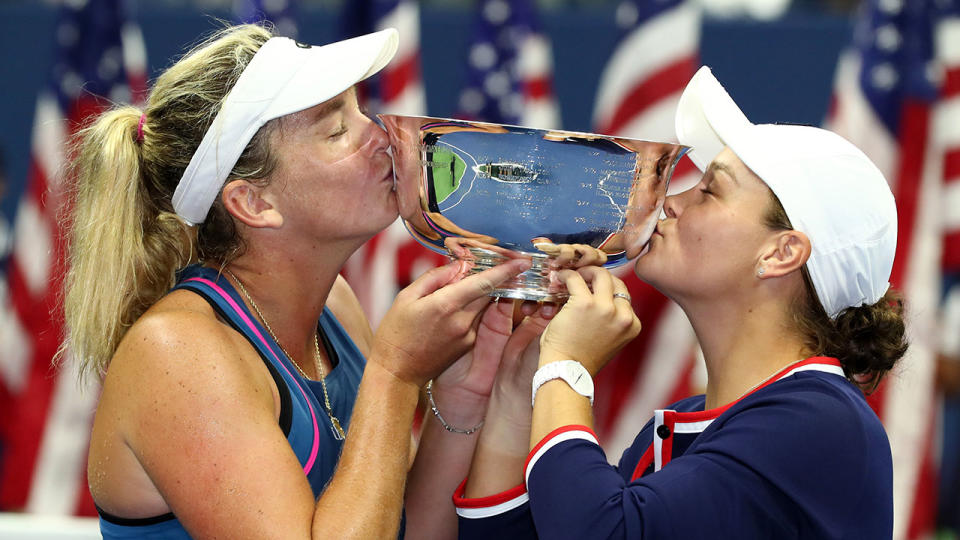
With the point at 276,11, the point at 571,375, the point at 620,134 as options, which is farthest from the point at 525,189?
the point at 276,11

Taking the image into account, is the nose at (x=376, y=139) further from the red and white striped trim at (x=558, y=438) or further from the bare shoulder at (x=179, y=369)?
the red and white striped trim at (x=558, y=438)

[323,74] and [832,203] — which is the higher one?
[323,74]

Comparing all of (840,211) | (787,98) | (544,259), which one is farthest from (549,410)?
(787,98)

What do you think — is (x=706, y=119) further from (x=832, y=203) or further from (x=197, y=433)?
(x=197, y=433)

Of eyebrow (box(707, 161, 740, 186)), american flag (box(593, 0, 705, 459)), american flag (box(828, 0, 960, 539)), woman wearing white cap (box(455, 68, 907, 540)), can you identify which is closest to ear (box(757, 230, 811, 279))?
Result: woman wearing white cap (box(455, 68, 907, 540))

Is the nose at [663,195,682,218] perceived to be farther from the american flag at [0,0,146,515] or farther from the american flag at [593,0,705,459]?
the american flag at [0,0,146,515]

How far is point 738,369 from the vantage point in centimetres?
203

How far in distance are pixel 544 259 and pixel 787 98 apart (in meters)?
4.33

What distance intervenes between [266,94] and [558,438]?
0.82 metres

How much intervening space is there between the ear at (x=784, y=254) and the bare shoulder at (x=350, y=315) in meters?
0.96

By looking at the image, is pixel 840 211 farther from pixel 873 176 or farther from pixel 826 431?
pixel 826 431

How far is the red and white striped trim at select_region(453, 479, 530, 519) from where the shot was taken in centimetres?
207

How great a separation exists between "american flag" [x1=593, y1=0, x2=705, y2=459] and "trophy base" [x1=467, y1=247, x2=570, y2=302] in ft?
7.44

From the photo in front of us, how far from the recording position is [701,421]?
2012 mm
